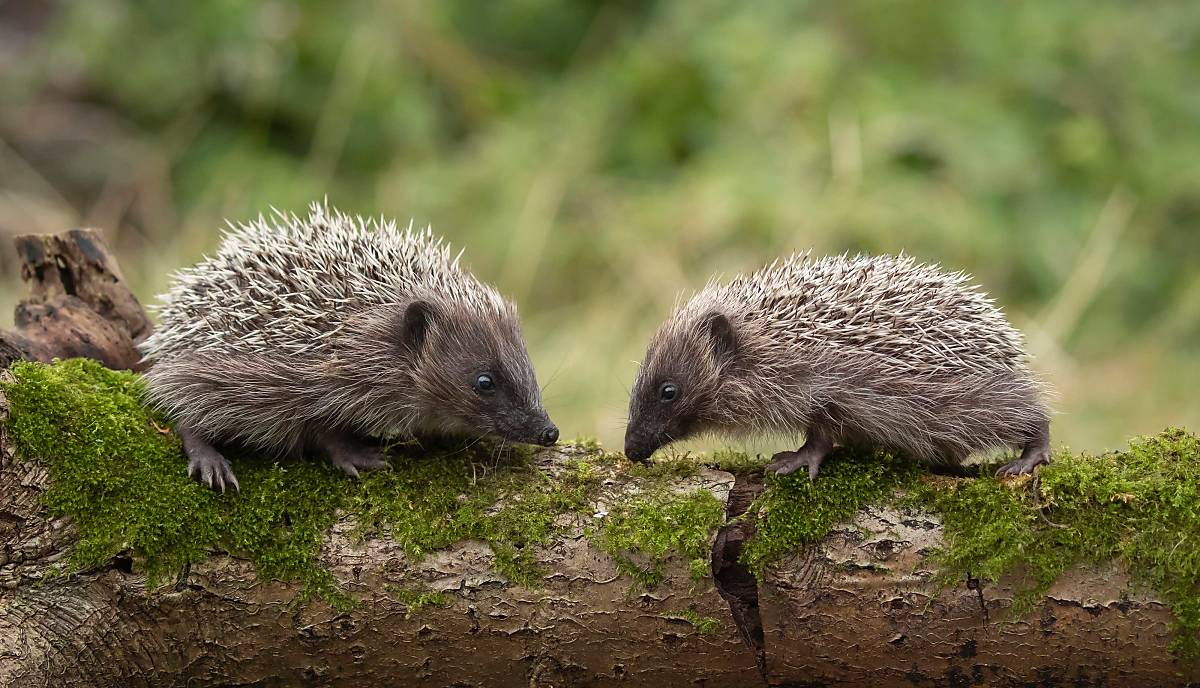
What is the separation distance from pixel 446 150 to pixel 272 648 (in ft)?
31.7

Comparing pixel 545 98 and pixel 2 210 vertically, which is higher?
pixel 545 98

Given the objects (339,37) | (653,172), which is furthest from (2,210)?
(653,172)

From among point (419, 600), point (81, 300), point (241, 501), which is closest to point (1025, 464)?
point (419, 600)

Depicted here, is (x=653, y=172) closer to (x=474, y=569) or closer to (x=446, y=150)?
(x=446, y=150)

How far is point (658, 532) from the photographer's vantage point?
17.1 ft

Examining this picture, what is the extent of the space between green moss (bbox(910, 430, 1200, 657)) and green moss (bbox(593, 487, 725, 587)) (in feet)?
3.48

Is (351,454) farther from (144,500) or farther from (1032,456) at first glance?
(1032,456)

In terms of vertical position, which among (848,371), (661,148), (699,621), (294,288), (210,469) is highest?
(661,148)

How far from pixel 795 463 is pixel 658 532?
753 millimetres

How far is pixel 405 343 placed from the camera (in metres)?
6.02

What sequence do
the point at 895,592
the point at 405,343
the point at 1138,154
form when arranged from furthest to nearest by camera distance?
the point at 1138,154
the point at 405,343
the point at 895,592

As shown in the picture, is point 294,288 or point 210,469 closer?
point 210,469

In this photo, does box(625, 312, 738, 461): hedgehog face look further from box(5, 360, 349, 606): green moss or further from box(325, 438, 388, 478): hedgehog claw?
box(5, 360, 349, 606): green moss

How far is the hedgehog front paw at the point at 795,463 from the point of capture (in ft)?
17.5
